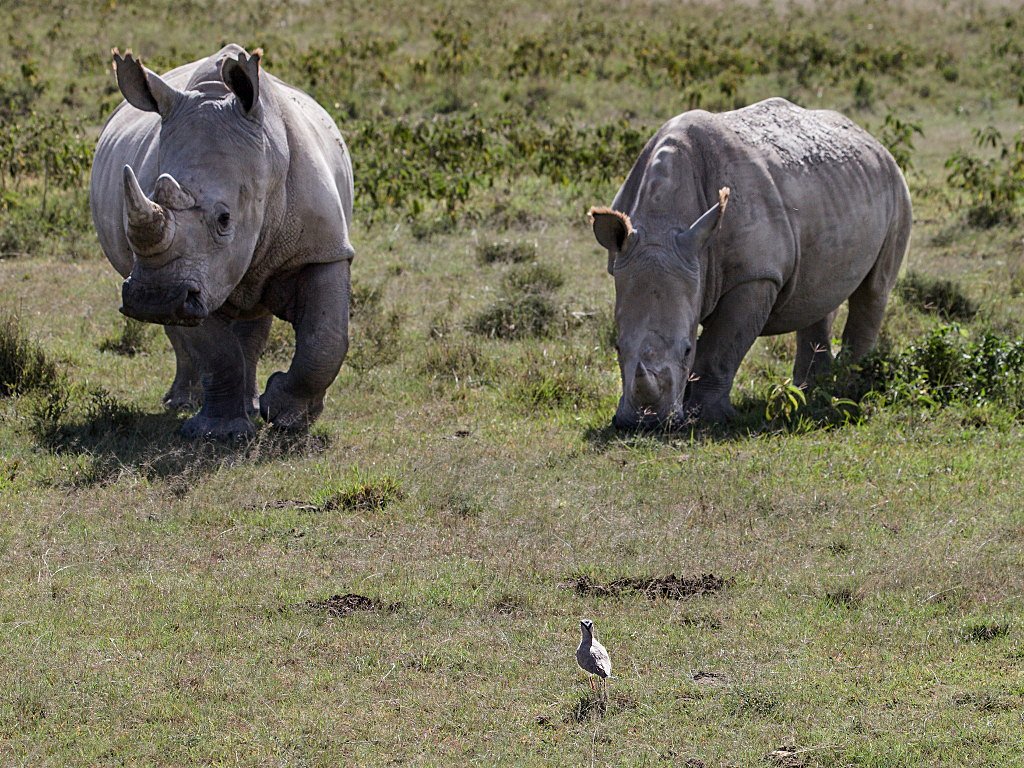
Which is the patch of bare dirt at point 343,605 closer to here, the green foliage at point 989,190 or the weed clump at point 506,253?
the weed clump at point 506,253

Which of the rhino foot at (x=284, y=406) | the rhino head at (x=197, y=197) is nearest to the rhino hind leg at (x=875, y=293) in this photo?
the rhino foot at (x=284, y=406)

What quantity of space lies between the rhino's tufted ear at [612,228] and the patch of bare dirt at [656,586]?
7.21 ft

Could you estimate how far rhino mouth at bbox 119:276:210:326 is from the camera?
675 cm

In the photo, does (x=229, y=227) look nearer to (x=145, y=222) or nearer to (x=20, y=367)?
(x=145, y=222)

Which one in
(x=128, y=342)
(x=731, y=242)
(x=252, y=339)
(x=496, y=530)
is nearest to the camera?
(x=496, y=530)

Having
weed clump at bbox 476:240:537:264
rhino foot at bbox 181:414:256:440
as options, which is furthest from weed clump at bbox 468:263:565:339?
rhino foot at bbox 181:414:256:440

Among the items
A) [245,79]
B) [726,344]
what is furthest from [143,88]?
[726,344]

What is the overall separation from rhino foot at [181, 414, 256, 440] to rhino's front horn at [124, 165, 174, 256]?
47.0 inches

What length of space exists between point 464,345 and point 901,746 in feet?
16.7

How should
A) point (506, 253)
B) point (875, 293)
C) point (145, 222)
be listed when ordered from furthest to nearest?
point (506, 253), point (875, 293), point (145, 222)

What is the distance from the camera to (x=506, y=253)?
1181 cm

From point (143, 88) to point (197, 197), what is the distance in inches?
29.4

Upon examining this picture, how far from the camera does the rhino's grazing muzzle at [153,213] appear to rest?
6.53m

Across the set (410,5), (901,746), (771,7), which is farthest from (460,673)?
(771,7)
